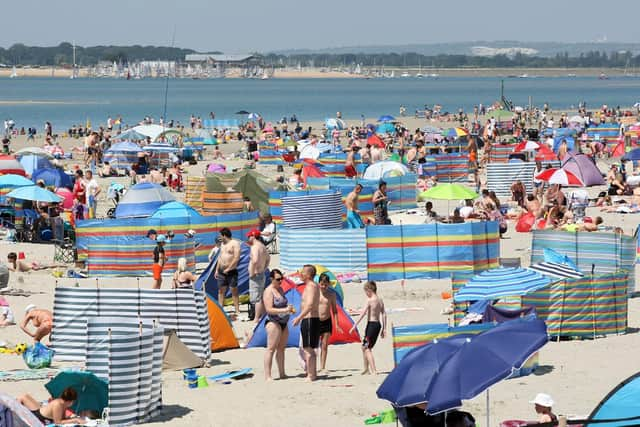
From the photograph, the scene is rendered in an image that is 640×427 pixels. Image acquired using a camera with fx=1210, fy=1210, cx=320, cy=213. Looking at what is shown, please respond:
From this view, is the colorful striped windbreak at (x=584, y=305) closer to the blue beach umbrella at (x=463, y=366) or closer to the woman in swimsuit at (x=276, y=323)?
the woman in swimsuit at (x=276, y=323)

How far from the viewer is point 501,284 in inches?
487

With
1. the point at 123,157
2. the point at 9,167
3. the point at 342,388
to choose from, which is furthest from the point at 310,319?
the point at 123,157

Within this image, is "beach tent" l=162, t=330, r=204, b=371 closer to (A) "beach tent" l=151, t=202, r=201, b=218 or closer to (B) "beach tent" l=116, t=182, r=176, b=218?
(A) "beach tent" l=151, t=202, r=201, b=218

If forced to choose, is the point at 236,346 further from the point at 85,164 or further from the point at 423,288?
the point at 85,164

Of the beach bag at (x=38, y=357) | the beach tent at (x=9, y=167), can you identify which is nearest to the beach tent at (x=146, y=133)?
the beach tent at (x=9, y=167)

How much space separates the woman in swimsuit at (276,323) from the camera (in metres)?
11.8

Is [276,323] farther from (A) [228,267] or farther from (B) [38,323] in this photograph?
(A) [228,267]

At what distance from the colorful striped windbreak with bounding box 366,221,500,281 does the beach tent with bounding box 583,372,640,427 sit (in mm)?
9211

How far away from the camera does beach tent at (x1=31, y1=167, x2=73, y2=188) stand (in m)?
27.3

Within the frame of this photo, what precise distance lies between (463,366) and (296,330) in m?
5.22

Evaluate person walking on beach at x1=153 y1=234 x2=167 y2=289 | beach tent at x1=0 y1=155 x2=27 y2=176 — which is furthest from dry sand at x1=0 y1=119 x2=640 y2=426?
beach tent at x1=0 y1=155 x2=27 y2=176

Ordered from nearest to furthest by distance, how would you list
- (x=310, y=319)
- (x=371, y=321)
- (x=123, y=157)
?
1. (x=310, y=319)
2. (x=371, y=321)
3. (x=123, y=157)

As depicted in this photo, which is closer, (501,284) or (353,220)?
(501,284)

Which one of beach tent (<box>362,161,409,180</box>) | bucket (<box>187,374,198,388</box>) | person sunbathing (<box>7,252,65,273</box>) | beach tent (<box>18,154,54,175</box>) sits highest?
beach tent (<box>362,161,409,180</box>)
